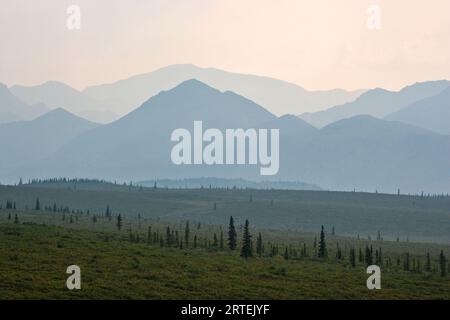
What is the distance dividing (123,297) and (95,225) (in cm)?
7436

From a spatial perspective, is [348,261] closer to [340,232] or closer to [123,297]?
[123,297]

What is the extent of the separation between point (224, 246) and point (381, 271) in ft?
80.5

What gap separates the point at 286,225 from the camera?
196375mm

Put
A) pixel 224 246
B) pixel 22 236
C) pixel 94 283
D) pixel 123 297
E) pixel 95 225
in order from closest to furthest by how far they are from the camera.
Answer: pixel 123 297 → pixel 94 283 → pixel 22 236 → pixel 224 246 → pixel 95 225

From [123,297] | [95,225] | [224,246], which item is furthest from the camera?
[95,225]

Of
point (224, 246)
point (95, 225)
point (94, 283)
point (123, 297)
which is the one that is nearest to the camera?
point (123, 297)
